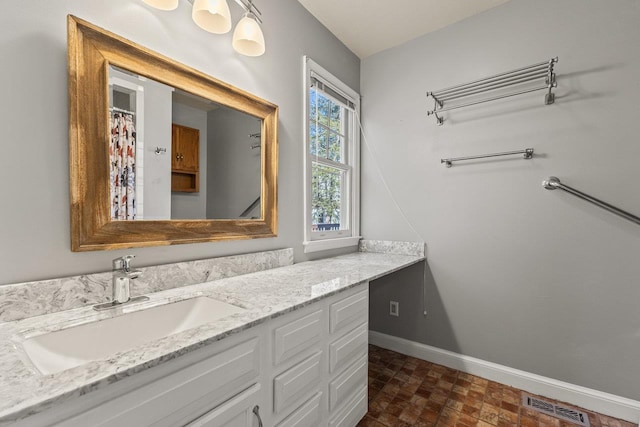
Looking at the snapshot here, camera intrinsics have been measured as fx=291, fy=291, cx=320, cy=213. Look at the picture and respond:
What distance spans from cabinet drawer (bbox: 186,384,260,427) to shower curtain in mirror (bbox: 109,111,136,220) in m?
0.81

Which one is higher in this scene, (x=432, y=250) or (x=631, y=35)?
(x=631, y=35)

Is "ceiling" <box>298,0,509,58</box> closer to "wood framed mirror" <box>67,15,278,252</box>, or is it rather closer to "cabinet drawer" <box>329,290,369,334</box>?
"wood framed mirror" <box>67,15,278,252</box>

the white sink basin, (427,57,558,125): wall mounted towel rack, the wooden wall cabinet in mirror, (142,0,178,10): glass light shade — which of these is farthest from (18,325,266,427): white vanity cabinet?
(427,57,558,125): wall mounted towel rack

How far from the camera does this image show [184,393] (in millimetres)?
770

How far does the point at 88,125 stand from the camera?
107 centimetres

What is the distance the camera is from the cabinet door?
1367 mm

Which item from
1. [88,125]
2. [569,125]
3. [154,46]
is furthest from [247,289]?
[569,125]

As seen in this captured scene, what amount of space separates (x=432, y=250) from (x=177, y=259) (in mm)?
1850

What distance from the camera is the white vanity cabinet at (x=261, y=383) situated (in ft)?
2.15

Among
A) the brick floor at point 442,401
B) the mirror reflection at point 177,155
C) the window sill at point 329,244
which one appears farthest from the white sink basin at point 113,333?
the brick floor at point 442,401

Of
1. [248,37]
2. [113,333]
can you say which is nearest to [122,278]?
[113,333]

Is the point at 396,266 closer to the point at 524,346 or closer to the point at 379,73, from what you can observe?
the point at 524,346

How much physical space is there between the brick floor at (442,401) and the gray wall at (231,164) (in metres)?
1.42

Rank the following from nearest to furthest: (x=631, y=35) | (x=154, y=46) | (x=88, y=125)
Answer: (x=88, y=125)
(x=154, y=46)
(x=631, y=35)
